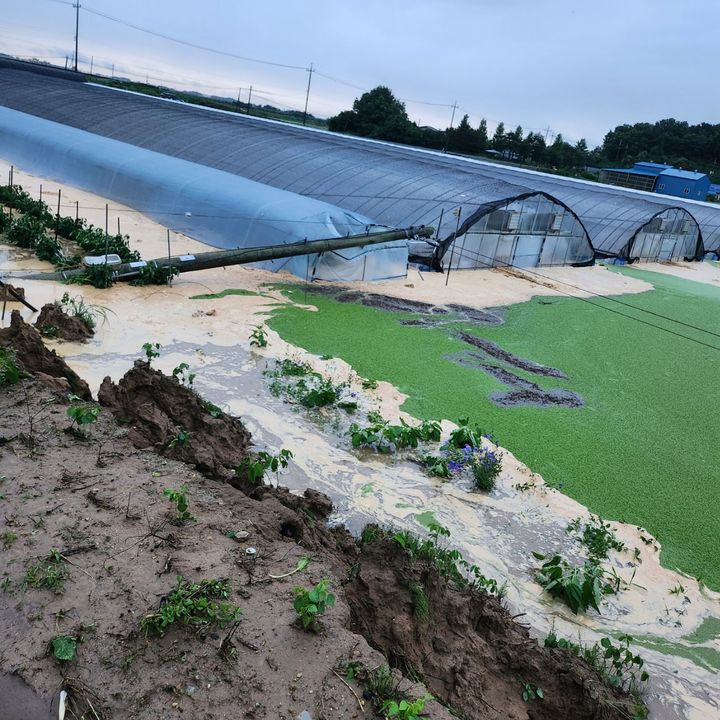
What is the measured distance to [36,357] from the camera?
29.3 ft

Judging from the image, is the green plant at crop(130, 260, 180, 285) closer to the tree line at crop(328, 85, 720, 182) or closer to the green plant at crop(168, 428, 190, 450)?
the green plant at crop(168, 428, 190, 450)

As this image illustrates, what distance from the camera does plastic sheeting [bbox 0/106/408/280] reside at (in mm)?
18781

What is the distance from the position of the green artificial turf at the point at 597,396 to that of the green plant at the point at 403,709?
491cm

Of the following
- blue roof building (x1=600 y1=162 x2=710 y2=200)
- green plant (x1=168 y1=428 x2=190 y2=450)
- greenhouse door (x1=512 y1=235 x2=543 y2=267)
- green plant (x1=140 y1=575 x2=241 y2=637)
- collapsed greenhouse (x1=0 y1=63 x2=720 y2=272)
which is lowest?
green plant (x1=168 y1=428 x2=190 y2=450)

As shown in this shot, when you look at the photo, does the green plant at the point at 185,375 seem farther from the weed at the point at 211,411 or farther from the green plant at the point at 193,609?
the green plant at the point at 193,609

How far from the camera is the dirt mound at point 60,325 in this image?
38.8ft

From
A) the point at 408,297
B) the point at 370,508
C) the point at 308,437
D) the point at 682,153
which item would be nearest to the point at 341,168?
the point at 408,297

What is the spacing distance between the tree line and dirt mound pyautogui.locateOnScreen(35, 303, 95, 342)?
4777 cm

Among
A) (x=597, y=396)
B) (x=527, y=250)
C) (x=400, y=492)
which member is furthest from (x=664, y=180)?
(x=400, y=492)

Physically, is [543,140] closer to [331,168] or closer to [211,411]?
[331,168]

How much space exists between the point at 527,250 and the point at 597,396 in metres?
12.1

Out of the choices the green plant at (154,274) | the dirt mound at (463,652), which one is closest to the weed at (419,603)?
the dirt mound at (463,652)

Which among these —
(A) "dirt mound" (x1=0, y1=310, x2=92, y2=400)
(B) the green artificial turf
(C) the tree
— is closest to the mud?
Result: (B) the green artificial turf

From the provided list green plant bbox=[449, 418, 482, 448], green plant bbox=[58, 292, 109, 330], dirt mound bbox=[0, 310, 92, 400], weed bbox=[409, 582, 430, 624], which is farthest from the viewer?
green plant bbox=[58, 292, 109, 330]
